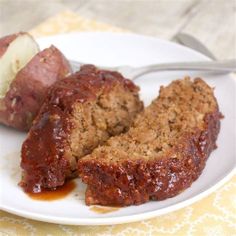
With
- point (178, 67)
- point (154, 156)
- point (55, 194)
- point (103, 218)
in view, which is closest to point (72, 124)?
point (55, 194)

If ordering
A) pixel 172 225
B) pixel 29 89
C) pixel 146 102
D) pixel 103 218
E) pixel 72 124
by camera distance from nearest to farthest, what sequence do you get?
pixel 103 218
pixel 172 225
pixel 72 124
pixel 29 89
pixel 146 102

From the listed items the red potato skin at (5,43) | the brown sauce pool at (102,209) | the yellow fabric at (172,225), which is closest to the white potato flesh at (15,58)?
the red potato skin at (5,43)

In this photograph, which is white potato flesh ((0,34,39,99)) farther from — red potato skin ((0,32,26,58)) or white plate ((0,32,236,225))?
white plate ((0,32,236,225))

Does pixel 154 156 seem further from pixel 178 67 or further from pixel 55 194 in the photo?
pixel 178 67

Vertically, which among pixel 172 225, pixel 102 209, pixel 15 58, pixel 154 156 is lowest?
pixel 172 225

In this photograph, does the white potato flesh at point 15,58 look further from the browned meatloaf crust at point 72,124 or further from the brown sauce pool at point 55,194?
the brown sauce pool at point 55,194

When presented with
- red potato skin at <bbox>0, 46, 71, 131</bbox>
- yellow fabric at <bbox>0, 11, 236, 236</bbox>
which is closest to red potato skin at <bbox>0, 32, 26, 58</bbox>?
red potato skin at <bbox>0, 46, 71, 131</bbox>
